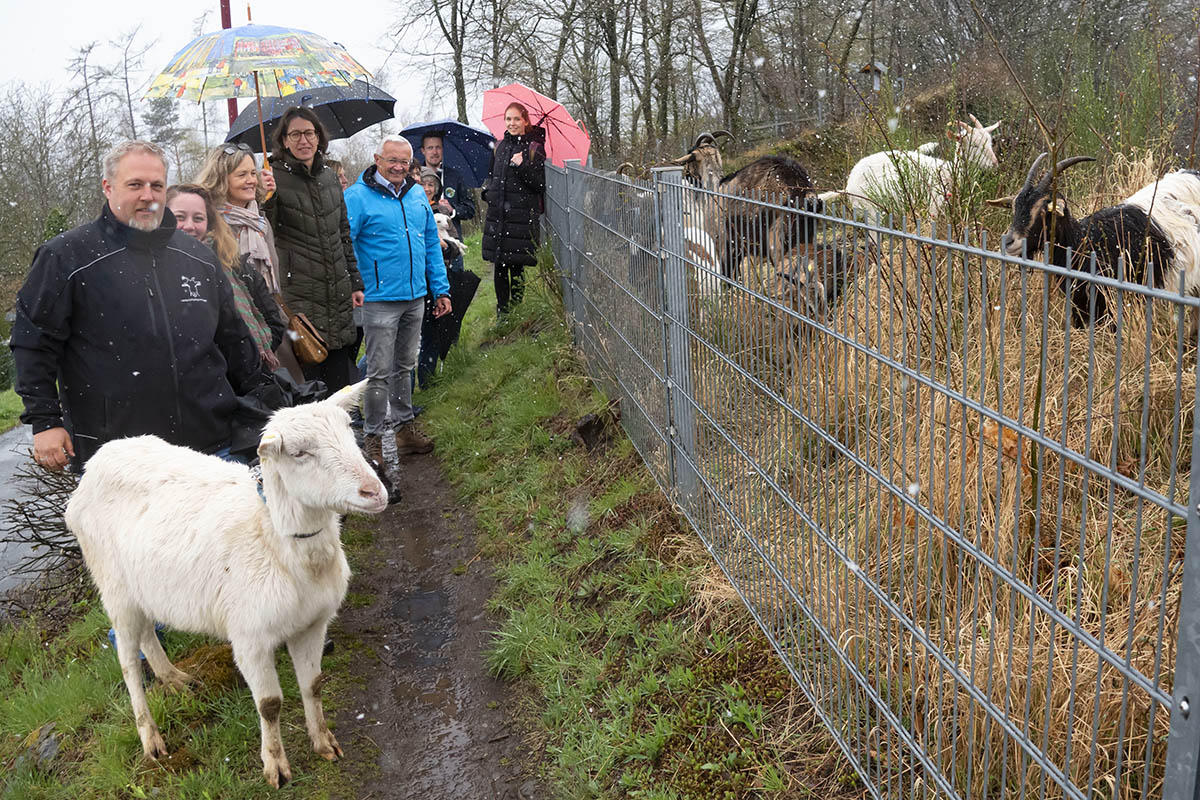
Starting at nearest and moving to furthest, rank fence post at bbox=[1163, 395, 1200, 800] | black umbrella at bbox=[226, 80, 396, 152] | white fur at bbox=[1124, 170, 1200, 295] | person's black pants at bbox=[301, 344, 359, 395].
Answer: fence post at bbox=[1163, 395, 1200, 800]
white fur at bbox=[1124, 170, 1200, 295]
person's black pants at bbox=[301, 344, 359, 395]
black umbrella at bbox=[226, 80, 396, 152]

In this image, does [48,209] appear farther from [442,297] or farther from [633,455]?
[633,455]

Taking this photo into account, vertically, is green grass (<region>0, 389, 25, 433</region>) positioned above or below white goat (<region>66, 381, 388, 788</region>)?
below

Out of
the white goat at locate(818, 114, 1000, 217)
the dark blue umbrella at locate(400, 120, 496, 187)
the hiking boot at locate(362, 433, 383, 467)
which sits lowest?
the hiking boot at locate(362, 433, 383, 467)

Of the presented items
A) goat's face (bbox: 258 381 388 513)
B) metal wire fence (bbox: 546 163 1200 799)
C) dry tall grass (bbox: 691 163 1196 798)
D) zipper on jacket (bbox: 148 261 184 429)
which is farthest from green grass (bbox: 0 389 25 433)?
dry tall grass (bbox: 691 163 1196 798)

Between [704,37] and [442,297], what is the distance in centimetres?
1676

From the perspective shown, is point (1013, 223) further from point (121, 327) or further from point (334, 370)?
point (334, 370)

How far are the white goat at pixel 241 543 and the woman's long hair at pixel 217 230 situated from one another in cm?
122

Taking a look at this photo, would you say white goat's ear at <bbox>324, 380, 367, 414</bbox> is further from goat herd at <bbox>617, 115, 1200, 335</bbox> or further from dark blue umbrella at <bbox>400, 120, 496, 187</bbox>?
dark blue umbrella at <bbox>400, 120, 496, 187</bbox>

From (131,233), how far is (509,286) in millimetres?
6473

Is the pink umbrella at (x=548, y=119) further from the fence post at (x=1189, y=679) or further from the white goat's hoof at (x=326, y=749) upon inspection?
the fence post at (x=1189, y=679)

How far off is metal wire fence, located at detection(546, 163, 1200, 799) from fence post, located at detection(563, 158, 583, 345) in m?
2.50

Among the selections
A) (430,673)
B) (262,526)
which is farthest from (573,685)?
→ (262,526)

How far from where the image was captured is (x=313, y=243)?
6.11 meters

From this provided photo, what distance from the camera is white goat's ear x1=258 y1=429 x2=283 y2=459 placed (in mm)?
3410
